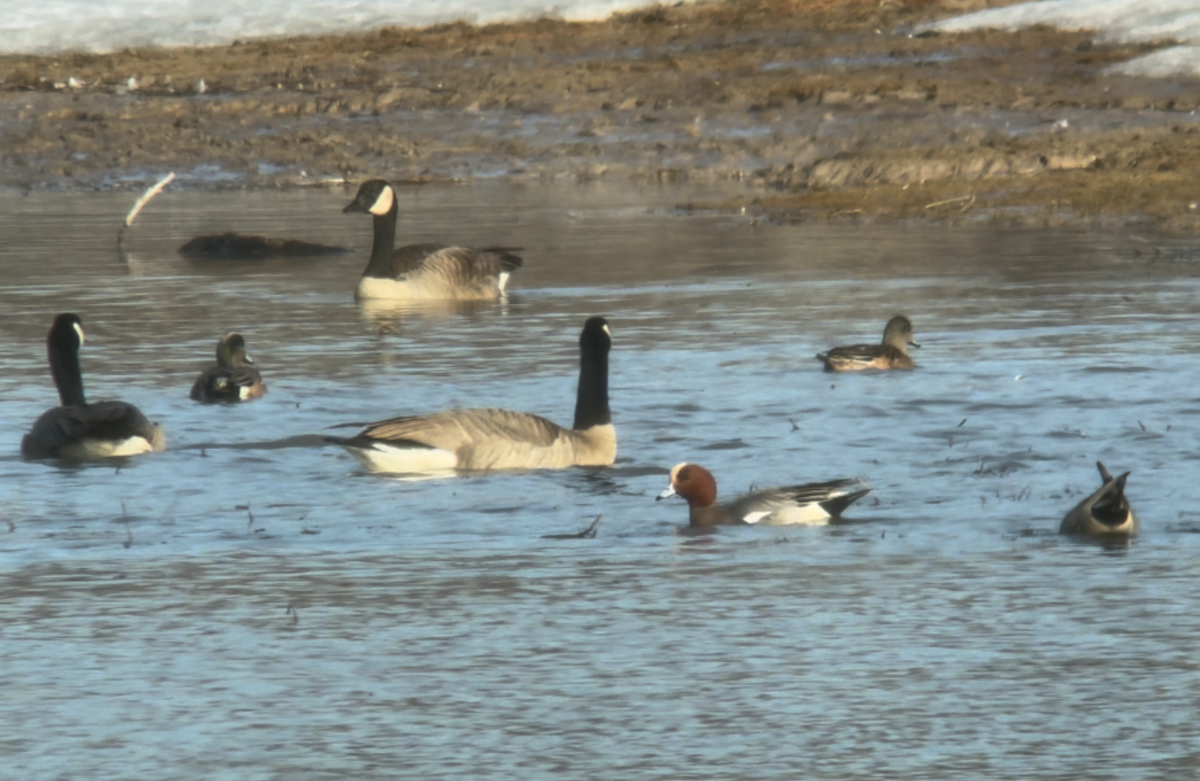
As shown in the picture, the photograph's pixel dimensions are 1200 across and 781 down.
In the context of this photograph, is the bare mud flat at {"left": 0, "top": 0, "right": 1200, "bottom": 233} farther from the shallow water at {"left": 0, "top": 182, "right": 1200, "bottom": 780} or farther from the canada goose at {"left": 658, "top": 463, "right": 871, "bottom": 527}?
the canada goose at {"left": 658, "top": 463, "right": 871, "bottom": 527}

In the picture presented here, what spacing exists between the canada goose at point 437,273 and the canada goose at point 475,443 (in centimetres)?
854

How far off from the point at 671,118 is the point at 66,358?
22.5 m

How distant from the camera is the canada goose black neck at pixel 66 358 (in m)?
12.6

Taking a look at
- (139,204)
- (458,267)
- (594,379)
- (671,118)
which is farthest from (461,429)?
(671,118)

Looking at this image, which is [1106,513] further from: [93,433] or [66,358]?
[66,358]

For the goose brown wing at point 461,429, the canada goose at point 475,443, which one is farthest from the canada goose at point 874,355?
the goose brown wing at point 461,429

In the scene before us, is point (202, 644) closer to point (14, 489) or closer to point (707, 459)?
point (14, 489)

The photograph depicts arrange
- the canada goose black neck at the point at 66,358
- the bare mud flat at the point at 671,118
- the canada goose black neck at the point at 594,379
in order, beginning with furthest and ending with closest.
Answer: the bare mud flat at the point at 671,118 → the canada goose black neck at the point at 66,358 → the canada goose black neck at the point at 594,379

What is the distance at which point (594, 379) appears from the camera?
1159 centimetres

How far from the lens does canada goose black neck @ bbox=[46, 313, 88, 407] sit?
41.4 feet

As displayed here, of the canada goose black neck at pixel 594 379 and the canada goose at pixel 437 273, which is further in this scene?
the canada goose at pixel 437 273

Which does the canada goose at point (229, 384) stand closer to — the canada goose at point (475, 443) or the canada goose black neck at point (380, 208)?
the canada goose at point (475, 443)

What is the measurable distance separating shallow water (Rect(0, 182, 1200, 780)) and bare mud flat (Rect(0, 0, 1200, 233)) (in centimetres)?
875

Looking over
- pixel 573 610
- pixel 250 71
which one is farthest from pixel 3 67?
pixel 573 610
